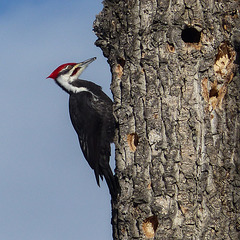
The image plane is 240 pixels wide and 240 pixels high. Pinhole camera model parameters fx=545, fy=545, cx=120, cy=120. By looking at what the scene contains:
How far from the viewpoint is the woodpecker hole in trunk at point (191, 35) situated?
12.3 ft

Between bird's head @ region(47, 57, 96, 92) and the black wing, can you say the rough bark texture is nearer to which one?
the black wing

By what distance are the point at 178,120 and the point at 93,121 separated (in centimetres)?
154

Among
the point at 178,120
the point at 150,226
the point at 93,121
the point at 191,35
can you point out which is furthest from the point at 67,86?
the point at 150,226

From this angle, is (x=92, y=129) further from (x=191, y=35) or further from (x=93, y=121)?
(x=191, y=35)

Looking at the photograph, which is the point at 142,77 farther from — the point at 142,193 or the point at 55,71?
the point at 55,71

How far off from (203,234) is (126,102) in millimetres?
1058

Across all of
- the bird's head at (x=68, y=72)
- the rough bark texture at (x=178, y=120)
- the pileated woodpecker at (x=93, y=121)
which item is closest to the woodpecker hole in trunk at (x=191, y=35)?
the rough bark texture at (x=178, y=120)

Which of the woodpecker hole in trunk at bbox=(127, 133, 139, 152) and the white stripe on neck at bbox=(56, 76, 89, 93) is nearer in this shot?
the woodpecker hole in trunk at bbox=(127, 133, 139, 152)

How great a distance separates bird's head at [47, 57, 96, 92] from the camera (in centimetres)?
562

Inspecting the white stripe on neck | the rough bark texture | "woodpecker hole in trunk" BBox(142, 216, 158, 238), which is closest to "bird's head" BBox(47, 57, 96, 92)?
the white stripe on neck

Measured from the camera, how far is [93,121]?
16.4 feet

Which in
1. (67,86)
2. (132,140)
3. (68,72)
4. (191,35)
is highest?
(68,72)

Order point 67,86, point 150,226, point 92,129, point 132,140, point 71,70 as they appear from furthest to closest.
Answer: point 71,70, point 67,86, point 92,129, point 132,140, point 150,226

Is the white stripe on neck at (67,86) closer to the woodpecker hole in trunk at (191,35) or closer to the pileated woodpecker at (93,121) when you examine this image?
the pileated woodpecker at (93,121)
